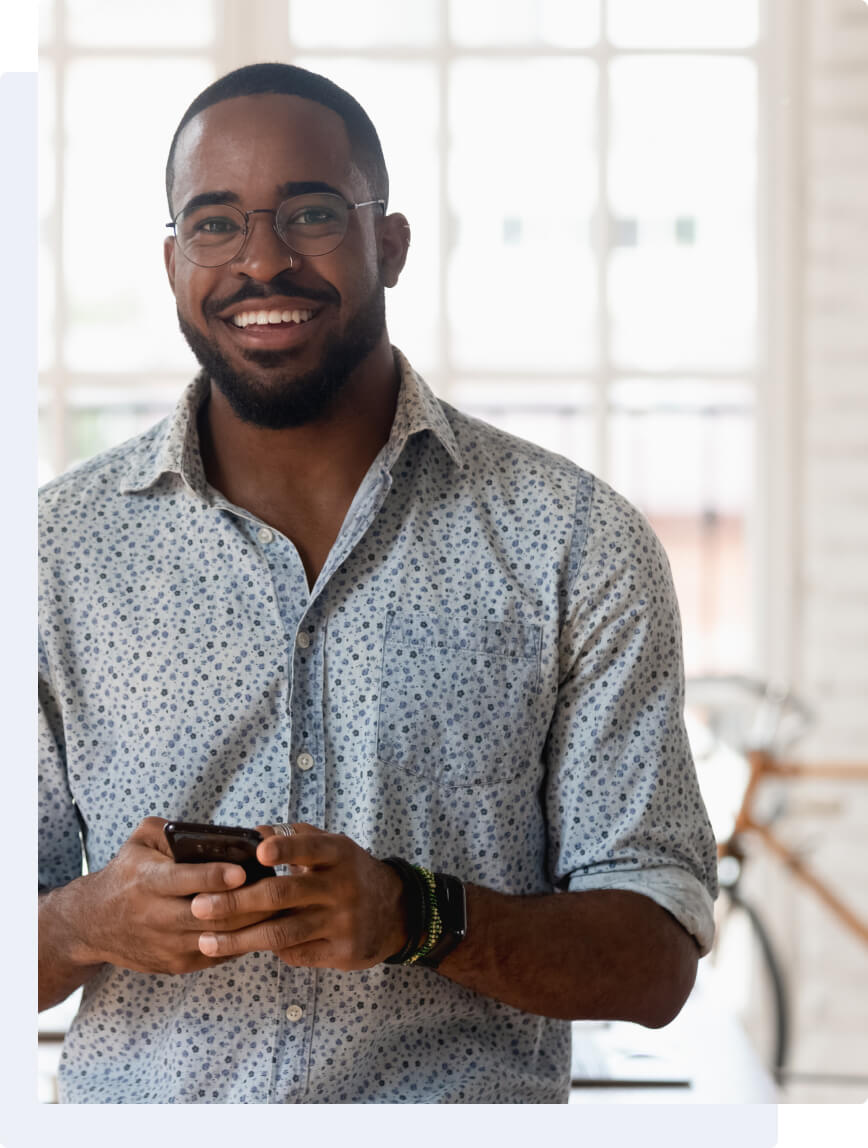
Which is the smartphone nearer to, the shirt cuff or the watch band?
the watch band

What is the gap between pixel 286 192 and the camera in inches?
46.0

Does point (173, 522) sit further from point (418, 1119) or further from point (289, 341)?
point (418, 1119)

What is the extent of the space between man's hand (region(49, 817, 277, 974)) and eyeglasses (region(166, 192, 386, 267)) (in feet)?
1.69

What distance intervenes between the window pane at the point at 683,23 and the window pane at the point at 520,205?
0.18 feet

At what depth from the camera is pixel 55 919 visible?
4.06 feet

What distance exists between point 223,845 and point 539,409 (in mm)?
618

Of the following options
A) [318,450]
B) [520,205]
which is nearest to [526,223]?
[520,205]

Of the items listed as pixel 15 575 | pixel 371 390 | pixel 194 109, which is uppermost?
pixel 194 109

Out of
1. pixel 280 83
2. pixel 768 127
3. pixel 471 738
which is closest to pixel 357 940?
pixel 471 738

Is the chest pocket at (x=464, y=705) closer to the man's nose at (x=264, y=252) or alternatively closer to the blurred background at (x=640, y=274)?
the blurred background at (x=640, y=274)

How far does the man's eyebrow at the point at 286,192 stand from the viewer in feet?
3.84

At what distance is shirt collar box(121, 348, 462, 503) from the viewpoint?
1280 millimetres

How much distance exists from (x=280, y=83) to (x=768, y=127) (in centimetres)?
52

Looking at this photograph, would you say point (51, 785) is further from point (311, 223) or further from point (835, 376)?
point (835, 376)
